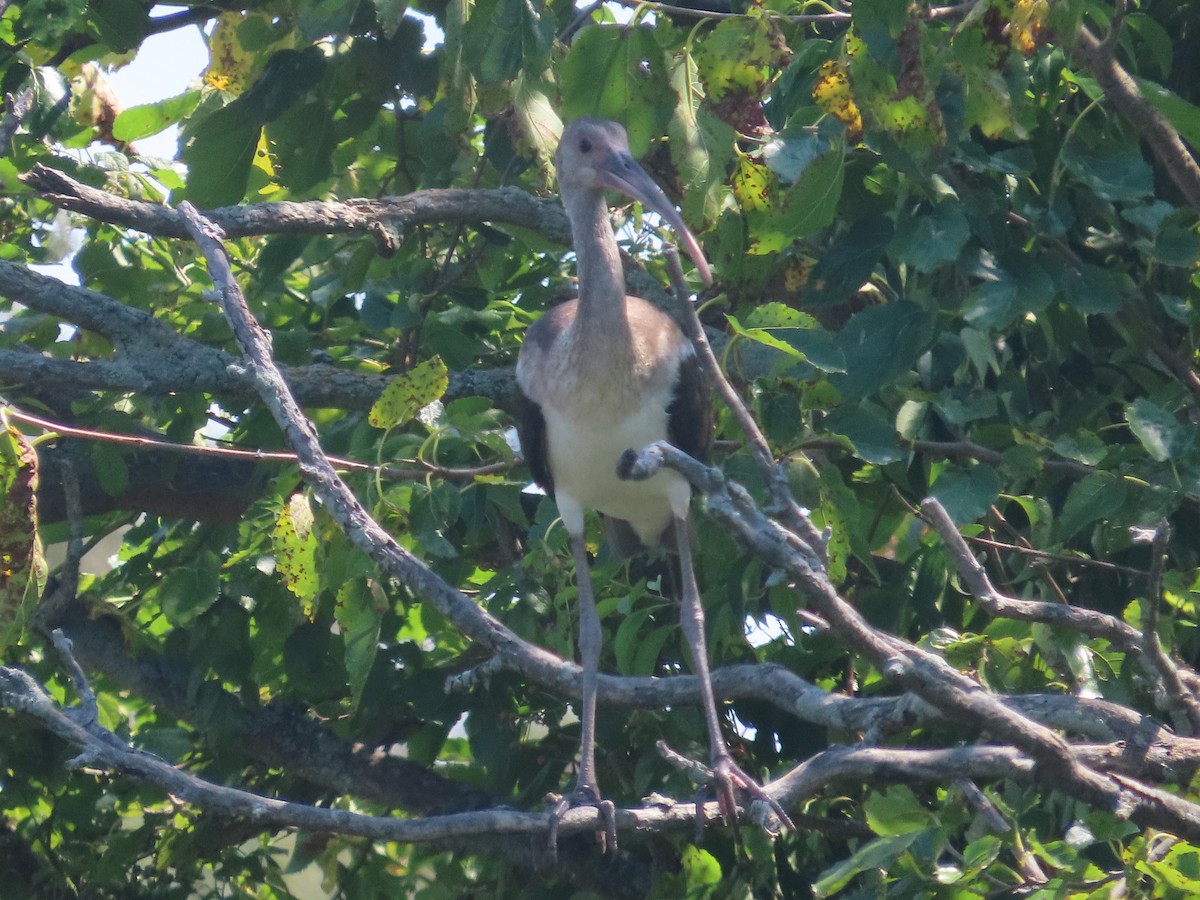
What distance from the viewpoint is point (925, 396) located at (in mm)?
3625

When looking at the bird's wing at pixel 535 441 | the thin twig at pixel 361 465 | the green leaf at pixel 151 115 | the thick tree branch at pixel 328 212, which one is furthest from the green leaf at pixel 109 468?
the bird's wing at pixel 535 441

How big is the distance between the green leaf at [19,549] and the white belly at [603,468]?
195 cm

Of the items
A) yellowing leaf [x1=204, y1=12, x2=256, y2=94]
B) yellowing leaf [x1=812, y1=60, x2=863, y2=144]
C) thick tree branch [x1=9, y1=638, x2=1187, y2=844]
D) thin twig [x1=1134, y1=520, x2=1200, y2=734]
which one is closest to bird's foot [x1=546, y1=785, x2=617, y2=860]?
thick tree branch [x1=9, y1=638, x2=1187, y2=844]

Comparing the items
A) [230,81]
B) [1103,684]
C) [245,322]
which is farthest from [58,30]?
[1103,684]

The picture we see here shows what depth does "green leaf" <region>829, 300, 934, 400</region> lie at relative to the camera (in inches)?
133

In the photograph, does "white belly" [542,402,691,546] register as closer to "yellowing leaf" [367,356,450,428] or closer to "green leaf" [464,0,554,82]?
"yellowing leaf" [367,356,450,428]

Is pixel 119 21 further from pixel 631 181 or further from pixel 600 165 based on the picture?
pixel 631 181

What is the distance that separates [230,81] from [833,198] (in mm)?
2599

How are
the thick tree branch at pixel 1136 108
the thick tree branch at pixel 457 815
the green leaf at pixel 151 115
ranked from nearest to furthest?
the thick tree branch at pixel 457 815 < the thick tree branch at pixel 1136 108 < the green leaf at pixel 151 115

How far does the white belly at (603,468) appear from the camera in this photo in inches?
181

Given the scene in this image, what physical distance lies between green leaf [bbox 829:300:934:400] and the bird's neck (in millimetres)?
1208

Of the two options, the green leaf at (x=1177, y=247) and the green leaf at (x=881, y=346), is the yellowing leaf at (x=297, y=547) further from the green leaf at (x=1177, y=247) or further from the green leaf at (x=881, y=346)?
the green leaf at (x=1177, y=247)

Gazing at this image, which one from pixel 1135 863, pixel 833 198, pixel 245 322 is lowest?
pixel 1135 863

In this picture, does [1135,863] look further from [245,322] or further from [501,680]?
[501,680]
